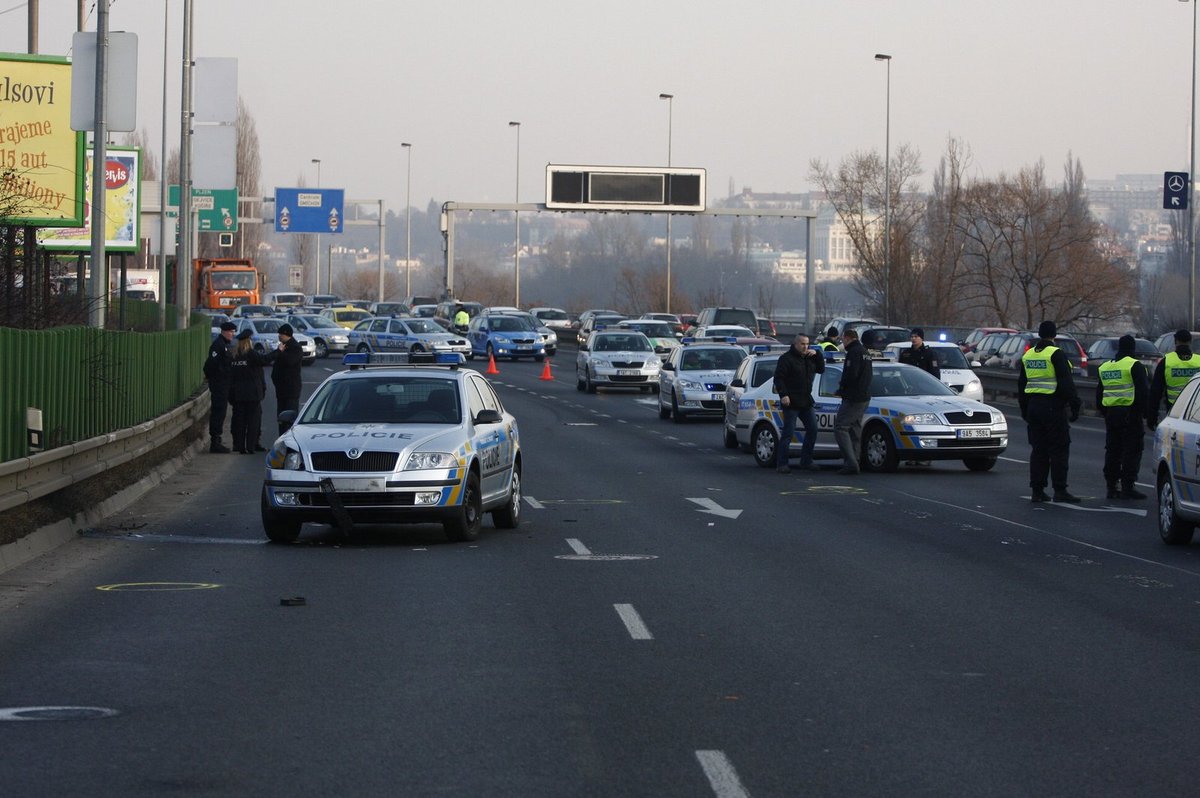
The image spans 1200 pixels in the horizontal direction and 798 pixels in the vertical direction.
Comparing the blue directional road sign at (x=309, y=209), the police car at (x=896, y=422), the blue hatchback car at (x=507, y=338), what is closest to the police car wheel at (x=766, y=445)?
the police car at (x=896, y=422)

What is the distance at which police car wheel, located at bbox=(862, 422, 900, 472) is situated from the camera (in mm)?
22625

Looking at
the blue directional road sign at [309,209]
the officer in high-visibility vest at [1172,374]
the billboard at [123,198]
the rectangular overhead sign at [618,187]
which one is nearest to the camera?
the officer in high-visibility vest at [1172,374]

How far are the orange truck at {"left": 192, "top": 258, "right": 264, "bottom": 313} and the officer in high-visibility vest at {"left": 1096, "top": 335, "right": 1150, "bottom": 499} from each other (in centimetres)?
6599

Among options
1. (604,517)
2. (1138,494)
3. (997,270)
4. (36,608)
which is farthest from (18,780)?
(997,270)

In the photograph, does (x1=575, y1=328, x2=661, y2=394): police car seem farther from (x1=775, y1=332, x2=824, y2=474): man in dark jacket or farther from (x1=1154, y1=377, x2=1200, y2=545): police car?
(x1=1154, y1=377, x2=1200, y2=545): police car

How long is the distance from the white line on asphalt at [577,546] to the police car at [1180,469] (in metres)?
4.97

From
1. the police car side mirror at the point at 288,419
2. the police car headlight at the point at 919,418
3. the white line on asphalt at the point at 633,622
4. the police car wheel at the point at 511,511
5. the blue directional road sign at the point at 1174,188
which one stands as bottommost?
the white line on asphalt at the point at 633,622

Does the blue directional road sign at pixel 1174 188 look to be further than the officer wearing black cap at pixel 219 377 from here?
Yes

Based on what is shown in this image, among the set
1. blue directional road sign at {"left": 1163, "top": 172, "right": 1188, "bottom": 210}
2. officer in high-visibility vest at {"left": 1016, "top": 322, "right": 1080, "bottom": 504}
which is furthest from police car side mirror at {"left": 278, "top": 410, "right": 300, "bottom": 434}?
blue directional road sign at {"left": 1163, "top": 172, "right": 1188, "bottom": 210}

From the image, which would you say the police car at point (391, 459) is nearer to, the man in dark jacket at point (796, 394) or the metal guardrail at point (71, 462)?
the metal guardrail at point (71, 462)

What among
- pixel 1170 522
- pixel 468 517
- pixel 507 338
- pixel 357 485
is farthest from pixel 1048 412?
pixel 507 338

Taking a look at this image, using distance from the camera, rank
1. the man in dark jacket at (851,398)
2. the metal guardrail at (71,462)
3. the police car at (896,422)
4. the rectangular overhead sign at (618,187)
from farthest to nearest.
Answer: the rectangular overhead sign at (618,187) < the police car at (896,422) < the man in dark jacket at (851,398) < the metal guardrail at (71,462)

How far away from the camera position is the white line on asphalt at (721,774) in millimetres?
6508

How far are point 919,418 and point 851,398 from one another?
35.8 inches
